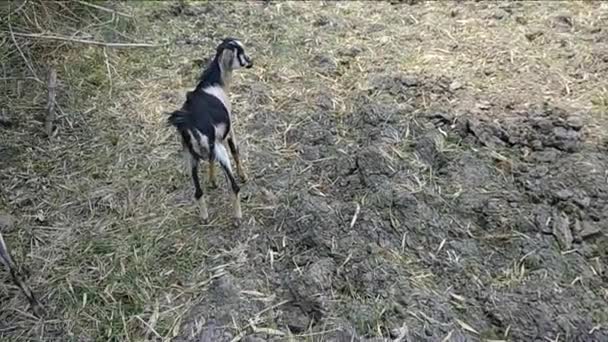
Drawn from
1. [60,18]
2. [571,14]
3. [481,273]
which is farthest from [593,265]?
[60,18]

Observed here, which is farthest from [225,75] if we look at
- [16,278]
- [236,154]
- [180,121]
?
[16,278]

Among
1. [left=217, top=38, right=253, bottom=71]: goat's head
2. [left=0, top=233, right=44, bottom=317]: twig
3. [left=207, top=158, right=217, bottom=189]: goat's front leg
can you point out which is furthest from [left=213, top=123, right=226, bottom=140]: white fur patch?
[left=0, top=233, right=44, bottom=317]: twig

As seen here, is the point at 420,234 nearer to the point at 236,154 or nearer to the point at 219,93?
the point at 236,154

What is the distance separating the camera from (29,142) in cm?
434

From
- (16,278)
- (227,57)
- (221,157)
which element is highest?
(227,57)

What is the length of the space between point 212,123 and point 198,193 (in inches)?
15.4

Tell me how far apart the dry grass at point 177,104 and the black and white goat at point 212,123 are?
A: 0.21m

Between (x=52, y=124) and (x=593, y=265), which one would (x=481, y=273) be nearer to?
(x=593, y=265)

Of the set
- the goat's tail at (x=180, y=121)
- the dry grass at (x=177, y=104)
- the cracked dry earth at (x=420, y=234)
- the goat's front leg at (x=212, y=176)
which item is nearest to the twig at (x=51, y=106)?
the dry grass at (x=177, y=104)

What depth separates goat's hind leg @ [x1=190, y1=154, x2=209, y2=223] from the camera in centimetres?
344

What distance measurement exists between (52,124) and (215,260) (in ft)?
5.84

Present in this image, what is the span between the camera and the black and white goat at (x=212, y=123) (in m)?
3.33

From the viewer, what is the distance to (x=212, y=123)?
3.39 metres

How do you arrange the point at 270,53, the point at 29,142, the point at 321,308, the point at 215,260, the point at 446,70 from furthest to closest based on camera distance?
the point at 270,53 → the point at 446,70 → the point at 29,142 → the point at 215,260 → the point at 321,308
